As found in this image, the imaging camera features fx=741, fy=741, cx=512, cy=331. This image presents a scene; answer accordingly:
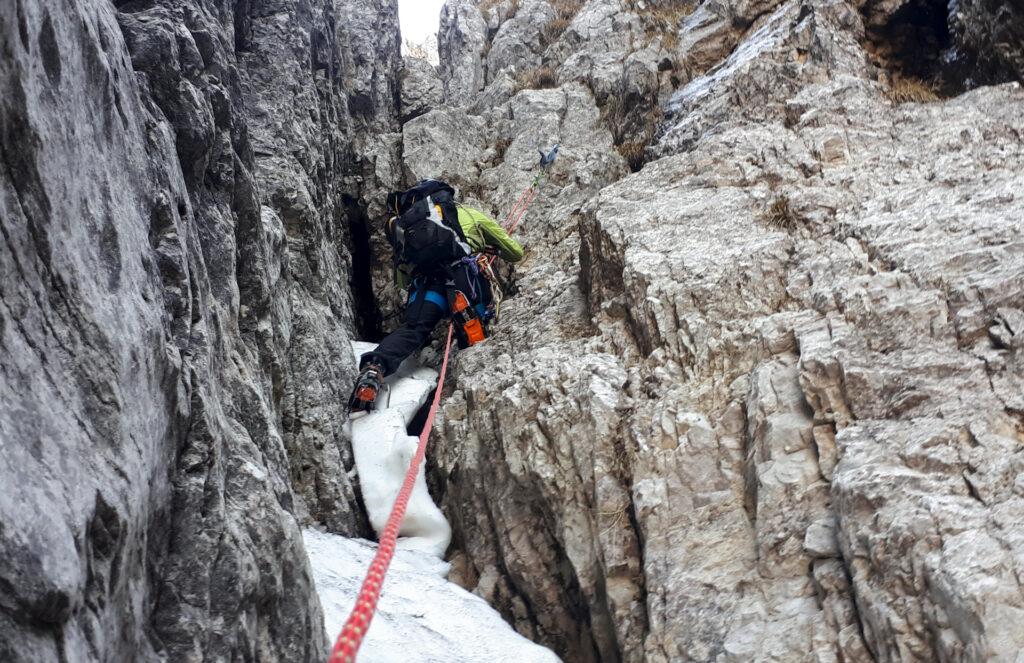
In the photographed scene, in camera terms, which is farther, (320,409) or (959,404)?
(320,409)

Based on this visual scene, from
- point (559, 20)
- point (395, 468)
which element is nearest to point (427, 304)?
point (395, 468)

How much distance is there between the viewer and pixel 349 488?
641 centimetres

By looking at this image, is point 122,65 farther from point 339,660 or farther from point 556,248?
point 556,248

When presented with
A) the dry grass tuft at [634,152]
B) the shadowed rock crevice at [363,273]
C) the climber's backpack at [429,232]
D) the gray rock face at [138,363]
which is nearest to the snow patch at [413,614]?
the gray rock face at [138,363]

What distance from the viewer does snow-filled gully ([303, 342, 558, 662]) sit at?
4.69m

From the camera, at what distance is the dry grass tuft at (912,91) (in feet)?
27.2

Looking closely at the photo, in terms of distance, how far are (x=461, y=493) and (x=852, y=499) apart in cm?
329

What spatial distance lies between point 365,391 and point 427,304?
1365 millimetres

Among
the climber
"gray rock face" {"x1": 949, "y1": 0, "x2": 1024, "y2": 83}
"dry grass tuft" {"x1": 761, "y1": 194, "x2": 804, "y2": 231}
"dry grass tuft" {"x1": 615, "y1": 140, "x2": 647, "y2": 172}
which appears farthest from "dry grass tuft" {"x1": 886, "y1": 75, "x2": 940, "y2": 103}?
the climber

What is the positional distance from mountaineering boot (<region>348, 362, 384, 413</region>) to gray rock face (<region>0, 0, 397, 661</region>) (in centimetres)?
110

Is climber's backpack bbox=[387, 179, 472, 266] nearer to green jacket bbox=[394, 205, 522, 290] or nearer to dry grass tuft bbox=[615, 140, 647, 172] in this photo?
green jacket bbox=[394, 205, 522, 290]

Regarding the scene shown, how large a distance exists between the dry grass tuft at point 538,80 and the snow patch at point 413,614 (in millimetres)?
9659

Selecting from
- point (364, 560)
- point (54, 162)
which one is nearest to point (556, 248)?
point (364, 560)

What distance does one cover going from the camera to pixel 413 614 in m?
4.98
